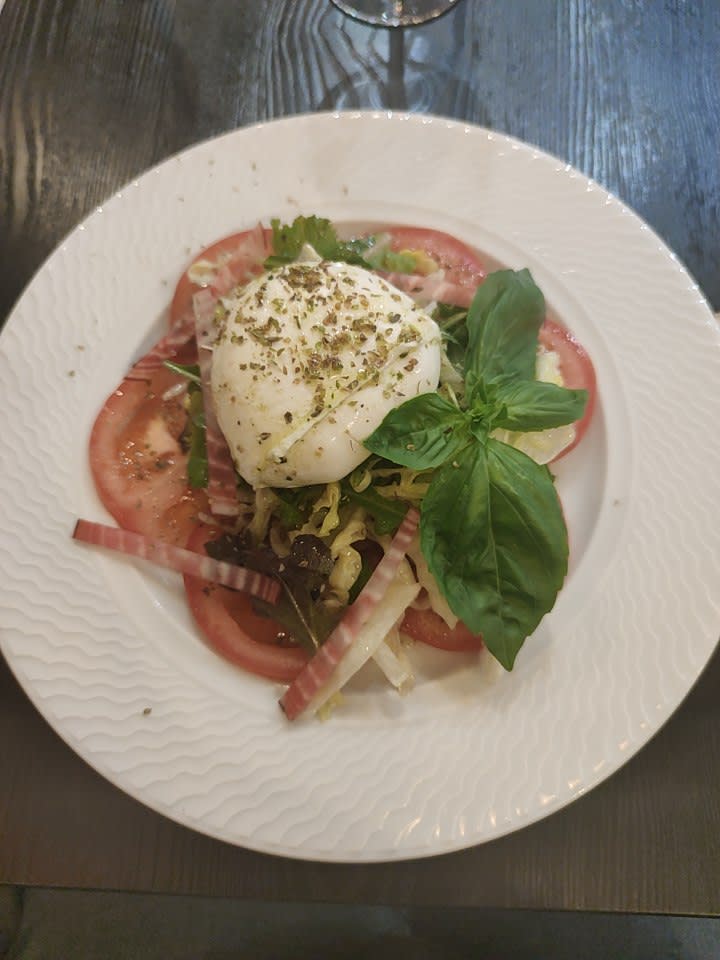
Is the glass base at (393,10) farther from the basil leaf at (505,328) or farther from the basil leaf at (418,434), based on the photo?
the basil leaf at (418,434)

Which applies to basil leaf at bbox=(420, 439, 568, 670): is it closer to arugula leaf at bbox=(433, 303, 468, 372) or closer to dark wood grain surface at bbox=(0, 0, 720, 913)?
arugula leaf at bbox=(433, 303, 468, 372)

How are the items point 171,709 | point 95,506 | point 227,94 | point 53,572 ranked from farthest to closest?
point 227,94 < point 95,506 < point 53,572 < point 171,709

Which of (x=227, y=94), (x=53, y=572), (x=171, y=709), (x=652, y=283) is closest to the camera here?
(x=171, y=709)

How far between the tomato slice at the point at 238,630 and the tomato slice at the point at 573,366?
3.40ft

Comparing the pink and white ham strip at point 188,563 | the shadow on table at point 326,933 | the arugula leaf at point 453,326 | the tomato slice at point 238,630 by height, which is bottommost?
the shadow on table at point 326,933

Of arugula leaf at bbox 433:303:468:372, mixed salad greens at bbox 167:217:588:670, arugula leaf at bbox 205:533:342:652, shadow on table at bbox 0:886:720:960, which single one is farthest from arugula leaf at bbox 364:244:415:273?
shadow on table at bbox 0:886:720:960

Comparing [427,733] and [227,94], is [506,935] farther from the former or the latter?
[227,94]

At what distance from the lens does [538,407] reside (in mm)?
1792

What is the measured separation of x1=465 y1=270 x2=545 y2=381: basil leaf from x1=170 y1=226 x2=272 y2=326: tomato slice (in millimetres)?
773

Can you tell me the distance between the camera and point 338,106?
2.95 meters

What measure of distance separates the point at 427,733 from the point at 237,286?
1.45 meters

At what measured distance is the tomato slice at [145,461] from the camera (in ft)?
6.79

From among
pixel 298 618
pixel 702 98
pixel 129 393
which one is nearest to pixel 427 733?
pixel 298 618

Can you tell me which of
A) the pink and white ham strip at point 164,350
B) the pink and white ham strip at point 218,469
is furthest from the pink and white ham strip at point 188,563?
the pink and white ham strip at point 164,350
